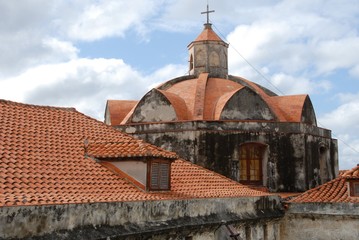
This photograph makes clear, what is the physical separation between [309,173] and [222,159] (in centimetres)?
391

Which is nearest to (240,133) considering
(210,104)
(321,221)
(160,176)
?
(210,104)

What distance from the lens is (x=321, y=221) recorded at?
16578 millimetres

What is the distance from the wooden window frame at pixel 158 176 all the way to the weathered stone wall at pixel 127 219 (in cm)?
76

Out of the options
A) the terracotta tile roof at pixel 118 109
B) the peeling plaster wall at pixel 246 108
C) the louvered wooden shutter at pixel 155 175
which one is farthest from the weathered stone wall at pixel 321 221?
the terracotta tile roof at pixel 118 109

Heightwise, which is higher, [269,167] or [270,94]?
[270,94]

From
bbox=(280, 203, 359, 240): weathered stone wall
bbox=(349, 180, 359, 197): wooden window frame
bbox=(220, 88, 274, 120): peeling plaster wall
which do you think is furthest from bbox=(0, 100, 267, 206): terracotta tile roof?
bbox=(220, 88, 274, 120): peeling plaster wall

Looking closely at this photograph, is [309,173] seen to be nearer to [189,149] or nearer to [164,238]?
[189,149]

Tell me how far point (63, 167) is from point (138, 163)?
186 centimetres

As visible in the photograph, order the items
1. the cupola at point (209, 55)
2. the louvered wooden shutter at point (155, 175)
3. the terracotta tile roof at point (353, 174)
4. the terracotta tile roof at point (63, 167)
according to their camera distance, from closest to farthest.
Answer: the terracotta tile roof at point (63, 167) → the louvered wooden shutter at point (155, 175) → the terracotta tile roof at point (353, 174) → the cupola at point (209, 55)

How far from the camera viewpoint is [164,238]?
36.3 ft

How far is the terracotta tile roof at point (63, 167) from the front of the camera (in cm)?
954

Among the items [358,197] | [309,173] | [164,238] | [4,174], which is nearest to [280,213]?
[358,197]

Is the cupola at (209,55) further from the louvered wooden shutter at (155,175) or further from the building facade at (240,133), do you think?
the louvered wooden shutter at (155,175)

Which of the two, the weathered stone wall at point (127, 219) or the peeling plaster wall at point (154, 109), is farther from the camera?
the peeling plaster wall at point (154, 109)
